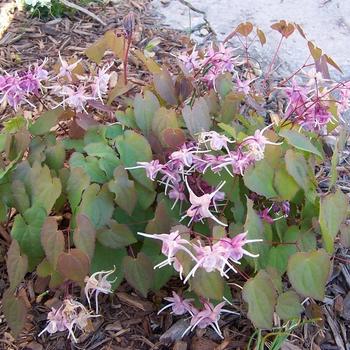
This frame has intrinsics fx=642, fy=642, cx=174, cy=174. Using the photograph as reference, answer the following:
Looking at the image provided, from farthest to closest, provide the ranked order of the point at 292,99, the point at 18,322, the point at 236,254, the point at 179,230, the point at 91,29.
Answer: the point at 91,29
the point at 292,99
the point at 18,322
the point at 179,230
the point at 236,254

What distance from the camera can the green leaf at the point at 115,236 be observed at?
1486 mm

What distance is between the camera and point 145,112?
1698 millimetres

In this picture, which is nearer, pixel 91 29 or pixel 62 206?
pixel 62 206

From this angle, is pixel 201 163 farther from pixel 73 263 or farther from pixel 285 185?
pixel 73 263

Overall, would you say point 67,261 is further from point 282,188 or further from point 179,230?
point 282,188

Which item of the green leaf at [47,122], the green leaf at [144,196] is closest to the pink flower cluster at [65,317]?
the green leaf at [144,196]

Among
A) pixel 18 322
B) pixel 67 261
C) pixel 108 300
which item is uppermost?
pixel 67 261

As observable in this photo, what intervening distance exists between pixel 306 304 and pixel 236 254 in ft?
1.87

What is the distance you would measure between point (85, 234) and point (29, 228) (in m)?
0.21

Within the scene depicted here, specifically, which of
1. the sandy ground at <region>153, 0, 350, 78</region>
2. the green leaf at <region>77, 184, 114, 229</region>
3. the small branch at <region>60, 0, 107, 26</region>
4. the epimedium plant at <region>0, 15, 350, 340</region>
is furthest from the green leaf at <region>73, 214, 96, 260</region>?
the small branch at <region>60, 0, 107, 26</region>

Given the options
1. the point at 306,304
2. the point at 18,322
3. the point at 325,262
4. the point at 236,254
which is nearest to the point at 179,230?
the point at 236,254

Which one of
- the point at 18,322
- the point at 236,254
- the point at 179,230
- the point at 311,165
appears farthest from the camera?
the point at 311,165

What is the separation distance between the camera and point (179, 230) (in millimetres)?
1326

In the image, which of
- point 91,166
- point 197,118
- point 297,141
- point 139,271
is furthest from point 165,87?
point 139,271
